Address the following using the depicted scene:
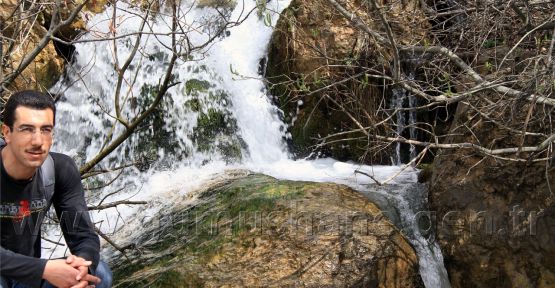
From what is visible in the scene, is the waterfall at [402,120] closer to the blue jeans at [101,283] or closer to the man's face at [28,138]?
the blue jeans at [101,283]

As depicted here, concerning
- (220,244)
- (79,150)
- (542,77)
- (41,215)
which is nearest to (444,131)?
(542,77)

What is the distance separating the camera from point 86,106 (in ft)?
24.8

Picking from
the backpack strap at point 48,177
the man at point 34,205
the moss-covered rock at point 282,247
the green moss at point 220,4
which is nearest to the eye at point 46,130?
the man at point 34,205

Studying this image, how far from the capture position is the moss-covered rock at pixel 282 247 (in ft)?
12.2

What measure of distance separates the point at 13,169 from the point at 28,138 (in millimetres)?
165

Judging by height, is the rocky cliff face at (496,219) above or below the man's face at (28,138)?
below

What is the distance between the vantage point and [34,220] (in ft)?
8.14

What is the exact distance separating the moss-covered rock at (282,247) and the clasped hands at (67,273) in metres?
1.38

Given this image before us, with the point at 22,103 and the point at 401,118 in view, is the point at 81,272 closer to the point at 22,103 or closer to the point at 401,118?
the point at 22,103

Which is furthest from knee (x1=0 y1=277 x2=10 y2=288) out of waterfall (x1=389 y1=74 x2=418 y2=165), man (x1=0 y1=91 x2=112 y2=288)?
waterfall (x1=389 y1=74 x2=418 y2=165)

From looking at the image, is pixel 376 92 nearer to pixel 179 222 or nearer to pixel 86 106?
pixel 179 222

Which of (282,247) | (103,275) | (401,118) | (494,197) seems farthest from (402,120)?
(103,275)

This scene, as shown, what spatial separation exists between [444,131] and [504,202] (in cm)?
256

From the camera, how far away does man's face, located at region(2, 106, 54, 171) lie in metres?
2.34
